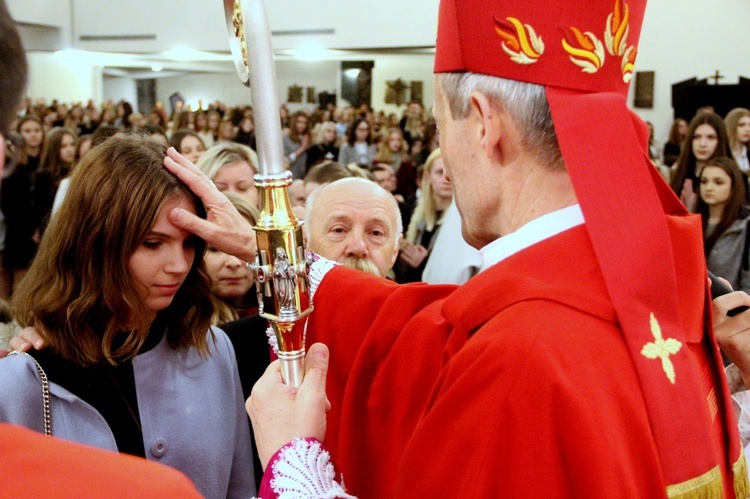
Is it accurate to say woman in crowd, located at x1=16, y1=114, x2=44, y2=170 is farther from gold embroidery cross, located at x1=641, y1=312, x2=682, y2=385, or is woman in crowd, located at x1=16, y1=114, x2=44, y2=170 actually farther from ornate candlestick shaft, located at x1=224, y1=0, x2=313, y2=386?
gold embroidery cross, located at x1=641, y1=312, x2=682, y2=385

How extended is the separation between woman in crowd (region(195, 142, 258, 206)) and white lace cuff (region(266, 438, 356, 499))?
102 inches

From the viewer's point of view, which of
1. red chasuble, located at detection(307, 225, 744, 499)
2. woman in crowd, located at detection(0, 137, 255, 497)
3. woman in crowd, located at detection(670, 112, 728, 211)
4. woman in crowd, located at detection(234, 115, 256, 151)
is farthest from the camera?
woman in crowd, located at detection(234, 115, 256, 151)

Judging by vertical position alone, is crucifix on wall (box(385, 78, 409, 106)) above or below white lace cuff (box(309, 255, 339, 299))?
above

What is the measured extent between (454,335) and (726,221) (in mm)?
3700

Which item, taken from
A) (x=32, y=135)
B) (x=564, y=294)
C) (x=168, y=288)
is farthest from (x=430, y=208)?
(x=32, y=135)

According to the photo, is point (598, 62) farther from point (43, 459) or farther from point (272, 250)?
point (43, 459)

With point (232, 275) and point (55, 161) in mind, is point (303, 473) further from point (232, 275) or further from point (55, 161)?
point (55, 161)

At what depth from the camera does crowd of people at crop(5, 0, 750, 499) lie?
43.8 inches

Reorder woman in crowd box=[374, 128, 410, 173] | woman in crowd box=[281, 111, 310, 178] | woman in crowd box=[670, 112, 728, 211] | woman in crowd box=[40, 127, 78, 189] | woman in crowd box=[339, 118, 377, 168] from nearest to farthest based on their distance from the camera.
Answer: woman in crowd box=[670, 112, 728, 211]
woman in crowd box=[40, 127, 78, 189]
woman in crowd box=[374, 128, 410, 173]
woman in crowd box=[281, 111, 310, 178]
woman in crowd box=[339, 118, 377, 168]

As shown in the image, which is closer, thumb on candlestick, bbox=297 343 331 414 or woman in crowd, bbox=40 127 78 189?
thumb on candlestick, bbox=297 343 331 414

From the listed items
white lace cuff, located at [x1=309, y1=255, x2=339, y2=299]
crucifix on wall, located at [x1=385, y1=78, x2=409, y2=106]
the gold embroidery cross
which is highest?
crucifix on wall, located at [x1=385, y1=78, x2=409, y2=106]

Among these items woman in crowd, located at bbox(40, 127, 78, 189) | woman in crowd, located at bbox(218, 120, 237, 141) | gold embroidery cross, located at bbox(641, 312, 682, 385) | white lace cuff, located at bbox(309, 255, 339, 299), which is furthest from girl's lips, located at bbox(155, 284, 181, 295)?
woman in crowd, located at bbox(218, 120, 237, 141)

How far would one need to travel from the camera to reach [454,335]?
1.31 m

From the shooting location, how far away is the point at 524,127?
1264 mm
